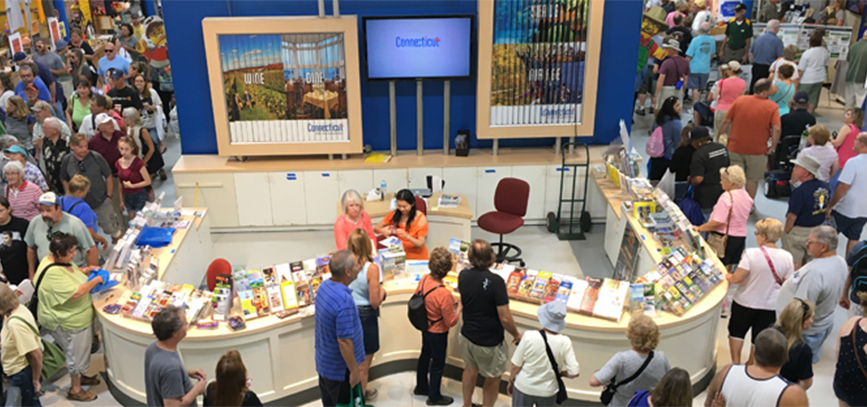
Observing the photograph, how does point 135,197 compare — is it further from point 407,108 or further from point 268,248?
point 407,108

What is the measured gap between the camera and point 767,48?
11500 mm

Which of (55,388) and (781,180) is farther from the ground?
(781,180)

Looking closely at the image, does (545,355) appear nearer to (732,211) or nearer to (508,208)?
(732,211)

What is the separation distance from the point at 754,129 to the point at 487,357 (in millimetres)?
4999

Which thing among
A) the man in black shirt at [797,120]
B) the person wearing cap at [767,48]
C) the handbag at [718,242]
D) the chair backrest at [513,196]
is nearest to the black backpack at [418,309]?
the chair backrest at [513,196]

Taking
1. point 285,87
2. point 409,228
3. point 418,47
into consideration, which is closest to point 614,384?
point 409,228

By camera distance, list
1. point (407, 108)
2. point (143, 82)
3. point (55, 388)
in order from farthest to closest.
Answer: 1. point (143, 82)
2. point (407, 108)
3. point (55, 388)

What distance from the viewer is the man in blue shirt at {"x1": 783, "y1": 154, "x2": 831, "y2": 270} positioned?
19.5 ft

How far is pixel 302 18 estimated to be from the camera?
754 centimetres

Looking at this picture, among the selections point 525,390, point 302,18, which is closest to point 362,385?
point 525,390

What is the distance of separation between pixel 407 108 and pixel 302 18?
1.71m

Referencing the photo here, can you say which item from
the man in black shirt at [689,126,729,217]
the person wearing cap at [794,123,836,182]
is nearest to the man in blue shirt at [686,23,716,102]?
the person wearing cap at [794,123,836,182]

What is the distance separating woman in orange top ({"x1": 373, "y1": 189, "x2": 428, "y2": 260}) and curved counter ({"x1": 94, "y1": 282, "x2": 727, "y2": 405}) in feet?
2.75

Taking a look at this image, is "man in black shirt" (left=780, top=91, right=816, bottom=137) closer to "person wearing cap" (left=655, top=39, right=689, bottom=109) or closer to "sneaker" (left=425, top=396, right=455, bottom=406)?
"person wearing cap" (left=655, top=39, right=689, bottom=109)
